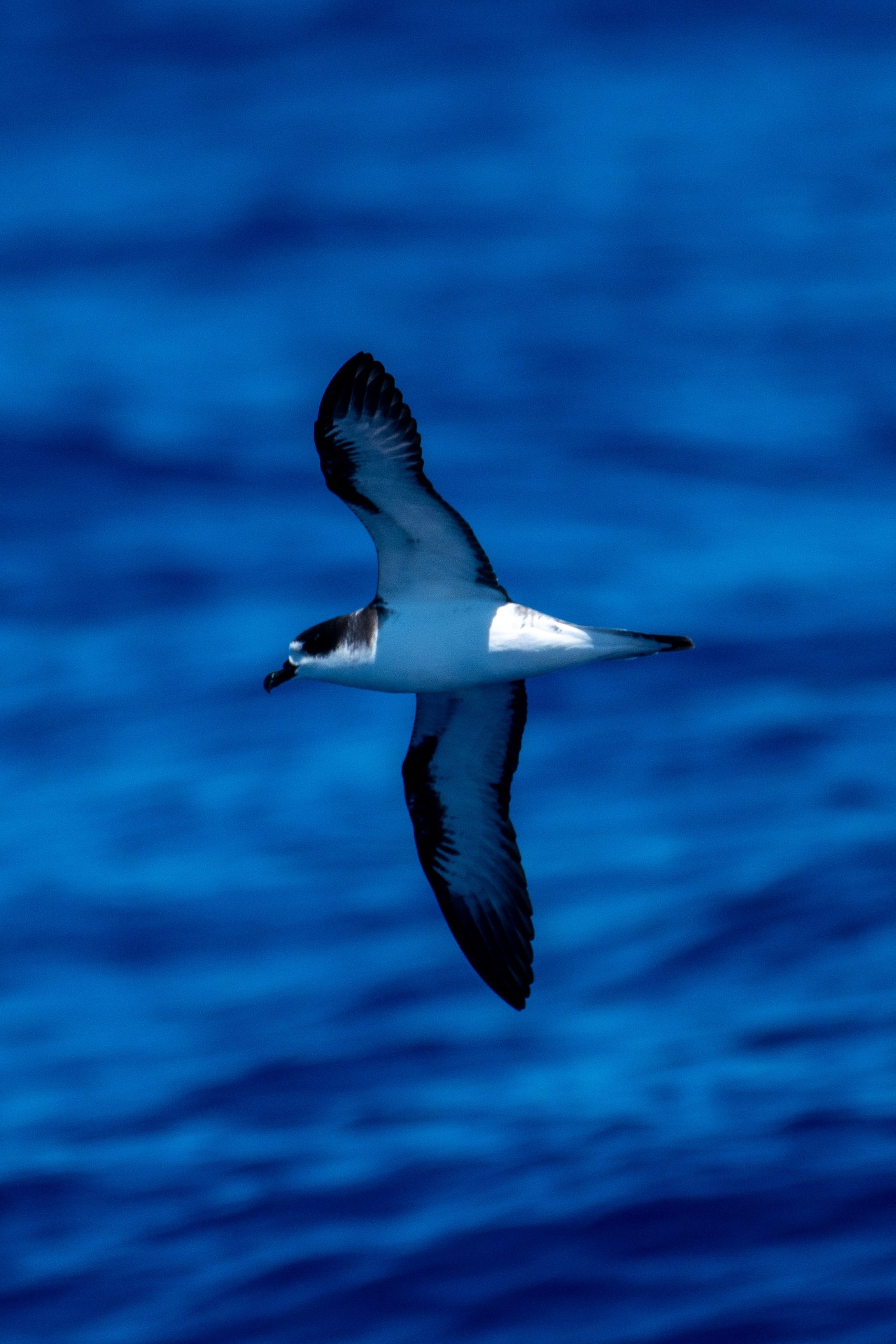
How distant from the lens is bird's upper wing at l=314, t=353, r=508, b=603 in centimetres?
973

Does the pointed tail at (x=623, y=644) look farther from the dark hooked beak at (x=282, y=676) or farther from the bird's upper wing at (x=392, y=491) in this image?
the dark hooked beak at (x=282, y=676)

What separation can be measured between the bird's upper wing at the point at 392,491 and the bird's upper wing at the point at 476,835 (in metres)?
1.55

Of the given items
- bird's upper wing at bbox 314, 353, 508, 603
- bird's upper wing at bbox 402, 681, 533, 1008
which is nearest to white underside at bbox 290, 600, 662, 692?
bird's upper wing at bbox 314, 353, 508, 603

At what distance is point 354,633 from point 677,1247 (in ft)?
19.2

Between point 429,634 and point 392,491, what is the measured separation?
880 millimetres

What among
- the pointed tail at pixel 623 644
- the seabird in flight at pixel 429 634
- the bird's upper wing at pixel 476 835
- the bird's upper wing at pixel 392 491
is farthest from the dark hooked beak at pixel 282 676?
the pointed tail at pixel 623 644

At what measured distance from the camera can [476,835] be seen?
1228cm

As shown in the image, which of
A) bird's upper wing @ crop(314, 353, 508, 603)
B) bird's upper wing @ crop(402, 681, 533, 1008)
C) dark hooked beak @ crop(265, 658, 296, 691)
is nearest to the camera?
bird's upper wing @ crop(314, 353, 508, 603)

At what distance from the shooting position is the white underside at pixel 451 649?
10281 millimetres

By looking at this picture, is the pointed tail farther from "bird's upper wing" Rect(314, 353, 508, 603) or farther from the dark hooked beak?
the dark hooked beak

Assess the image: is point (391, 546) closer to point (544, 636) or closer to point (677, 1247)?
point (544, 636)

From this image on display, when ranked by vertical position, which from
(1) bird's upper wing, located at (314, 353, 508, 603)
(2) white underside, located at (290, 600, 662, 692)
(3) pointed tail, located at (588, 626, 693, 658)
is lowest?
(3) pointed tail, located at (588, 626, 693, 658)

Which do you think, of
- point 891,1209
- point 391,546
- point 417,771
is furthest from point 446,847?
point 891,1209

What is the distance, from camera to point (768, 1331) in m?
12.5
